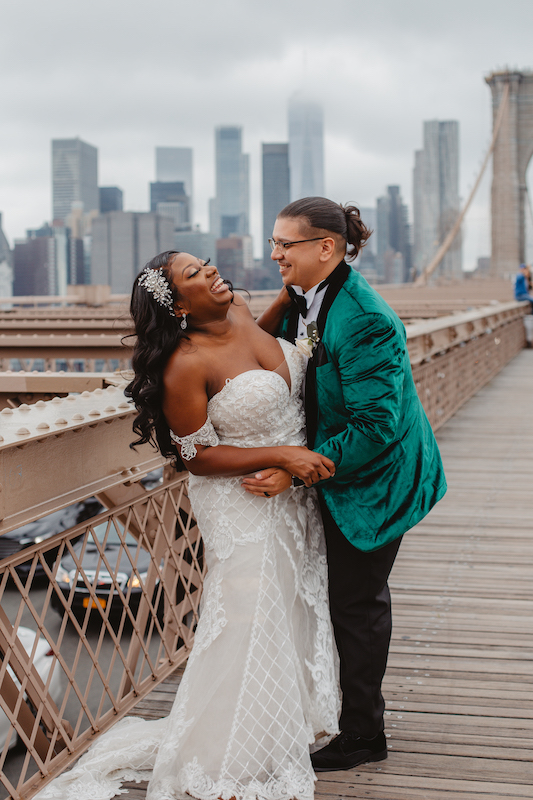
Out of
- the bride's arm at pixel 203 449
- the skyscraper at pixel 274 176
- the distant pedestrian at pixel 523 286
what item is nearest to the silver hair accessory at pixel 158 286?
the bride's arm at pixel 203 449

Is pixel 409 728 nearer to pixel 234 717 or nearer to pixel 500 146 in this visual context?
pixel 234 717

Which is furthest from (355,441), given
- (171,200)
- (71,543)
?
(171,200)

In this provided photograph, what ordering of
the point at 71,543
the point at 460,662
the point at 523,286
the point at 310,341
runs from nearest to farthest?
the point at 310,341 → the point at 71,543 → the point at 460,662 → the point at 523,286

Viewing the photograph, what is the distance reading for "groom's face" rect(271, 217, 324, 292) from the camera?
6.44ft

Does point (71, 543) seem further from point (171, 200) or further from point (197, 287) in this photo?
point (171, 200)

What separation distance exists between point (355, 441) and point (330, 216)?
22.5 inches

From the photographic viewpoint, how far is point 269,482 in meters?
1.93

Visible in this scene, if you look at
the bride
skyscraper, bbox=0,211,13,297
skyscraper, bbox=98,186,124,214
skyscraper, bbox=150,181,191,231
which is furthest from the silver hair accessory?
skyscraper, bbox=98,186,124,214

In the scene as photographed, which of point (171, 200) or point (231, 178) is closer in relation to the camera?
point (171, 200)

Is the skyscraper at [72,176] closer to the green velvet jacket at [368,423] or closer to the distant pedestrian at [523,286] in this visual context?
the distant pedestrian at [523,286]

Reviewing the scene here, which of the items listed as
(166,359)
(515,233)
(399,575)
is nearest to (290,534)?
(166,359)

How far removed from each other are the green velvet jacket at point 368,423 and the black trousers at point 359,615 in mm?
101

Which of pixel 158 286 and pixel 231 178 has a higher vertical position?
pixel 231 178

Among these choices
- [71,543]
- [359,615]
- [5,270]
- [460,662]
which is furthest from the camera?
[5,270]
